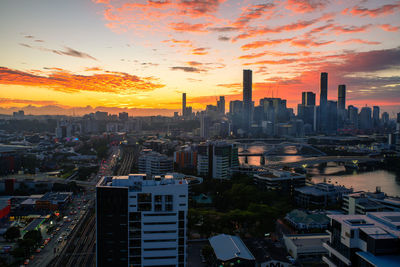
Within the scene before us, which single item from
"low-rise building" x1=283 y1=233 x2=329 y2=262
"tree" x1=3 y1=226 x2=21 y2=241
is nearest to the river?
"low-rise building" x1=283 y1=233 x2=329 y2=262

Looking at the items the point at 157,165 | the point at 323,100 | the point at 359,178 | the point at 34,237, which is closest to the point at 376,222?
the point at 34,237

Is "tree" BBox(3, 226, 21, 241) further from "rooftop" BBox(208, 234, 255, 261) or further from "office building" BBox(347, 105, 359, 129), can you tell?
"office building" BBox(347, 105, 359, 129)

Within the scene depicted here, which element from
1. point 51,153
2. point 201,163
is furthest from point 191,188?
point 51,153

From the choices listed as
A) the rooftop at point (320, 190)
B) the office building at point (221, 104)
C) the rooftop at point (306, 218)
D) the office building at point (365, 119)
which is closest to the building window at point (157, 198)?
the rooftop at point (306, 218)

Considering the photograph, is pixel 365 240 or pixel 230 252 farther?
pixel 230 252

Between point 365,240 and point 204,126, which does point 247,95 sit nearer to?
point 204,126

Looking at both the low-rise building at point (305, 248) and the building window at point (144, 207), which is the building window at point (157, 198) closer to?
the building window at point (144, 207)

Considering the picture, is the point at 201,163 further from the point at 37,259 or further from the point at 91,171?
the point at 37,259
